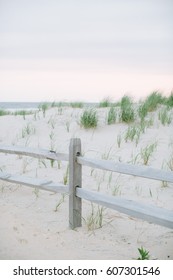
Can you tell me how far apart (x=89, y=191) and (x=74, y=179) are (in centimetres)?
23

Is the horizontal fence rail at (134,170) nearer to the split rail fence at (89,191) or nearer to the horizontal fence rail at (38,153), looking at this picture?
the split rail fence at (89,191)

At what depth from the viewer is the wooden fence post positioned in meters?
4.31

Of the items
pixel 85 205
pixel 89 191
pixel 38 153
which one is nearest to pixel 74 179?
pixel 89 191

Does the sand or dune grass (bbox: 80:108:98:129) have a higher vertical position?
dune grass (bbox: 80:108:98:129)

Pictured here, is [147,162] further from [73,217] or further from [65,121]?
[65,121]

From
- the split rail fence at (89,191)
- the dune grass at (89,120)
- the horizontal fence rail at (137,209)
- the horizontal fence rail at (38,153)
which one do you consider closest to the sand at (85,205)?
the dune grass at (89,120)

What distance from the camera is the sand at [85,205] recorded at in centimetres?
402

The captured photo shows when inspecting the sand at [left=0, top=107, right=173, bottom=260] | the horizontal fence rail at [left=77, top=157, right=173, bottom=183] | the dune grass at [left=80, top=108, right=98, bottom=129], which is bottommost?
the sand at [left=0, top=107, right=173, bottom=260]

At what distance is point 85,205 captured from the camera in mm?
5320

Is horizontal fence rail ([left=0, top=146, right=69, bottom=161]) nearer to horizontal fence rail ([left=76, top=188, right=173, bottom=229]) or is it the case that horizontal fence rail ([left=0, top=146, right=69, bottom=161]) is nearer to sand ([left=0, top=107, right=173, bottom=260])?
horizontal fence rail ([left=76, top=188, right=173, bottom=229])

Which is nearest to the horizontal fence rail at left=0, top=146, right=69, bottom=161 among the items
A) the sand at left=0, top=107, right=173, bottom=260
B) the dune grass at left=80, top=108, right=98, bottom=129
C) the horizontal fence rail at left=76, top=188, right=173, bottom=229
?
the horizontal fence rail at left=76, top=188, right=173, bottom=229

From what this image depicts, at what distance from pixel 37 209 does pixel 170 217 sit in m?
2.20
